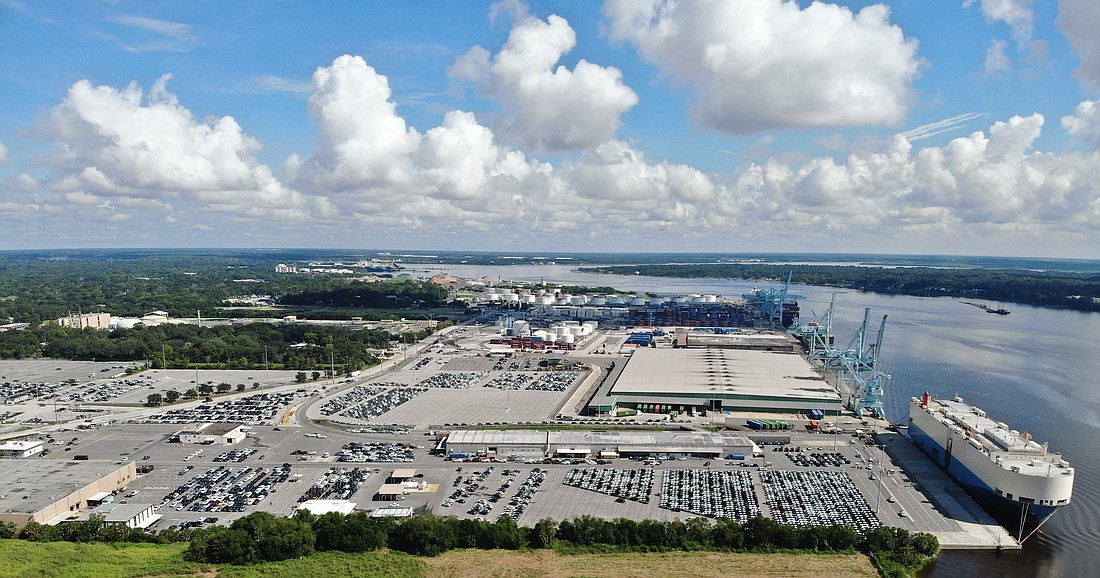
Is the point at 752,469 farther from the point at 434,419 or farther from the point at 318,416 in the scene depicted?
the point at 318,416

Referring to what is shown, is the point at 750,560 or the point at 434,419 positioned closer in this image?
the point at 750,560

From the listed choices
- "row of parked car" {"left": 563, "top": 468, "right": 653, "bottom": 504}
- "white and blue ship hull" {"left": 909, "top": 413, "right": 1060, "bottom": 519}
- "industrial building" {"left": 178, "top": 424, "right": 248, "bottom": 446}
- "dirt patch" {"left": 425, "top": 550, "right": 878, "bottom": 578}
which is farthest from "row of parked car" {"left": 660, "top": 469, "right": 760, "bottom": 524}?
"industrial building" {"left": 178, "top": 424, "right": 248, "bottom": 446}

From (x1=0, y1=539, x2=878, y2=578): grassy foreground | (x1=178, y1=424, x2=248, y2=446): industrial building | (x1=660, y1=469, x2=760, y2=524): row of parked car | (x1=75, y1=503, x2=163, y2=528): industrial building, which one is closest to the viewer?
(x1=0, y1=539, x2=878, y2=578): grassy foreground

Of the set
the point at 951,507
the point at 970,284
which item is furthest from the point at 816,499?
the point at 970,284

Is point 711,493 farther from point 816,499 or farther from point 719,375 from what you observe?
point 719,375

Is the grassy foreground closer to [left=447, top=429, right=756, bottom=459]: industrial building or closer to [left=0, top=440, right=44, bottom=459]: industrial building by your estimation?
[left=447, top=429, right=756, bottom=459]: industrial building

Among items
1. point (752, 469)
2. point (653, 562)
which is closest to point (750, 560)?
point (653, 562)
